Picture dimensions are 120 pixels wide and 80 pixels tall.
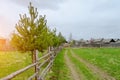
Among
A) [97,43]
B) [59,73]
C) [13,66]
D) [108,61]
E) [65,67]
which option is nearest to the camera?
[59,73]

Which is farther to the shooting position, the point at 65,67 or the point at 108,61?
the point at 108,61

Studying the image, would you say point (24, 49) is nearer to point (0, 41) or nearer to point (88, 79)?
point (88, 79)

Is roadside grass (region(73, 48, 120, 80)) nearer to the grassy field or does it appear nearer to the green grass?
the grassy field

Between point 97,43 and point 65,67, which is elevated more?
point 97,43

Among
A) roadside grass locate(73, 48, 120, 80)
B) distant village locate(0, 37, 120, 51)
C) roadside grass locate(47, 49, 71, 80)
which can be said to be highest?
distant village locate(0, 37, 120, 51)

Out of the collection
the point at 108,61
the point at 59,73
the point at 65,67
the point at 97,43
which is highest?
the point at 97,43

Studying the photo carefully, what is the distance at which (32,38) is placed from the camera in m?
23.1

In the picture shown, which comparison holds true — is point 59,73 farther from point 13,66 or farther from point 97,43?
point 97,43

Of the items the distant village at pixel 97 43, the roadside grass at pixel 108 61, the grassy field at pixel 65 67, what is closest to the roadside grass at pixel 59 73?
the grassy field at pixel 65 67

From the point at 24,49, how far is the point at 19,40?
2.82ft

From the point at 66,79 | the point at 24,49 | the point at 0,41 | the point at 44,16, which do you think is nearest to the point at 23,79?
the point at 66,79

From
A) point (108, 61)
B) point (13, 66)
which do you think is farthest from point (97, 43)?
point (13, 66)

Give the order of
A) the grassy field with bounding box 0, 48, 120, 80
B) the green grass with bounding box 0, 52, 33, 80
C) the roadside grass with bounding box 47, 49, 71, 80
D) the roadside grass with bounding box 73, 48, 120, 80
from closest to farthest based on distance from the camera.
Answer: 1. the roadside grass with bounding box 47, 49, 71, 80
2. the grassy field with bounding box 0, 48, 120, 80
3. the green grass with bounding box 0, 52, 33, 80
4. the roadside grass with bounding box 73, 48, 120, 80

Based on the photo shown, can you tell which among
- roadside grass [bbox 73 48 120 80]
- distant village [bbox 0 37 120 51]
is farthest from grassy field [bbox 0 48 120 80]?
distant village [bbox 0 37 120 51]
